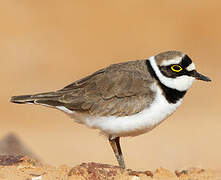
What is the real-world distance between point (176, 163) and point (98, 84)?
5569mm

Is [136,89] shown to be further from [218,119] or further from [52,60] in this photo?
[52,60]

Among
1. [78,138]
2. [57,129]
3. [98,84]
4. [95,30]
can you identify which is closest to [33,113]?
[57,129]

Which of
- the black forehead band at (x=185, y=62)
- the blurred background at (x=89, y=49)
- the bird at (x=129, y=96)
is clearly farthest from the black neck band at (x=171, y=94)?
the blurred background at (x=89, y=49)

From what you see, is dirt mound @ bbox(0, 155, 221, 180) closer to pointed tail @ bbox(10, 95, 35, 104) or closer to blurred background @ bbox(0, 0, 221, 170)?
pointed tail @ bbox(10, 95, 35, 104)

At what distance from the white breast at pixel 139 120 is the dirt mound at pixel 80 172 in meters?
0.62

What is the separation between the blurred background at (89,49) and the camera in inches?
786

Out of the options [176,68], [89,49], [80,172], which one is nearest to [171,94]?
[176,68]

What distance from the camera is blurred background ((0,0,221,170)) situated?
1997 cm

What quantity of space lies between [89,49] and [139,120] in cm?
1700

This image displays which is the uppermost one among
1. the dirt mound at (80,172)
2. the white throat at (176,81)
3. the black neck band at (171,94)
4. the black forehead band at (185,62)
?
the black forehead band at (185,62)

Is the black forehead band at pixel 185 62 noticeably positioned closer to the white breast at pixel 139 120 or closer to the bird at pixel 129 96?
A: the bird at pixel 129 96

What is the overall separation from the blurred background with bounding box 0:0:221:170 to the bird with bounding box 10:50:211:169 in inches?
362

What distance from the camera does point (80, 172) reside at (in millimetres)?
7574

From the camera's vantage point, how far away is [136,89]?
8609mm
